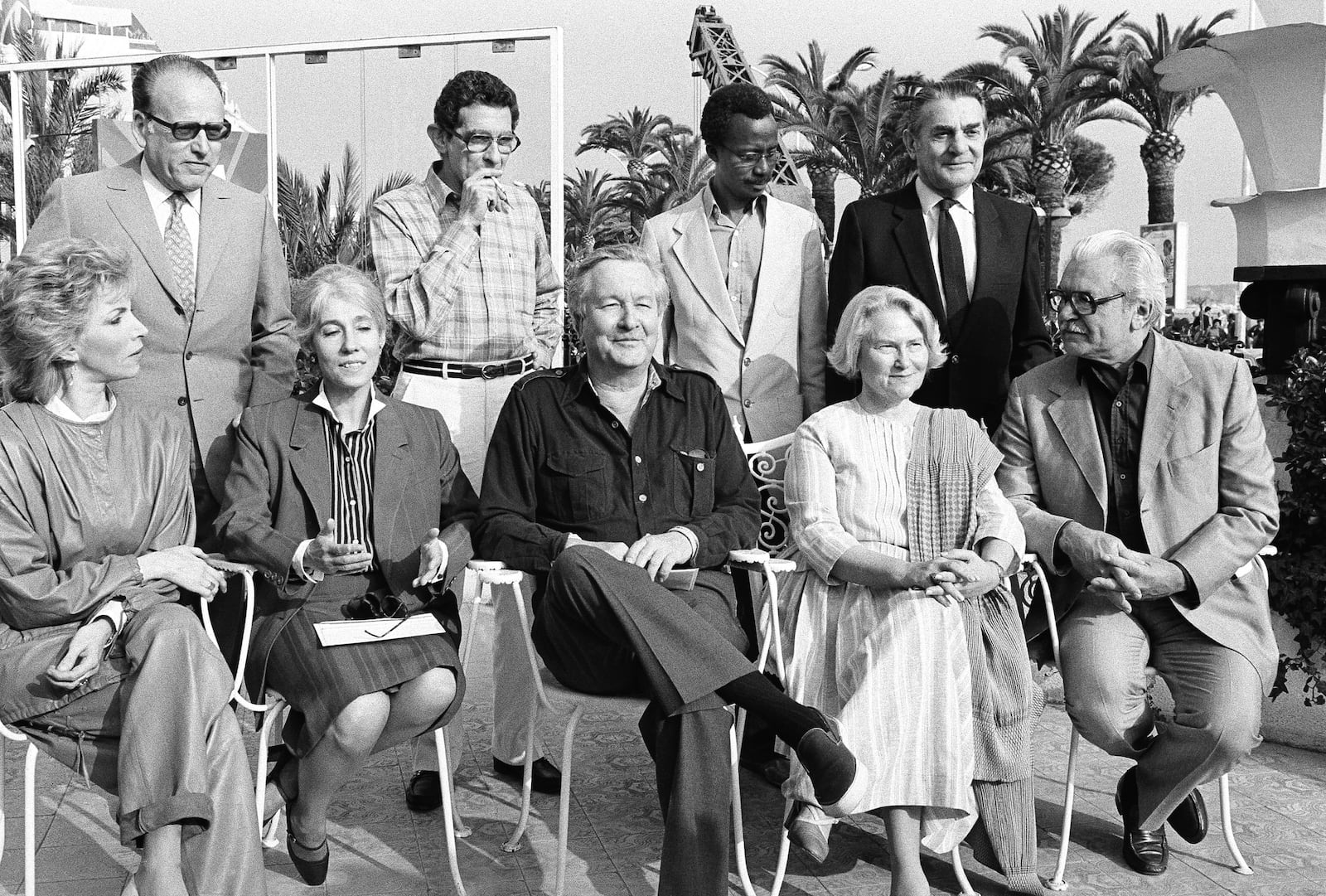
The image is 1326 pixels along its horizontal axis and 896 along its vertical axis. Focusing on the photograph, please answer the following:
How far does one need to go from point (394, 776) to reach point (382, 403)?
4.56ft

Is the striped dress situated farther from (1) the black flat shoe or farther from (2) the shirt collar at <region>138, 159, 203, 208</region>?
(2) the shirt collar at <region>138, 159, 203, 208</region>

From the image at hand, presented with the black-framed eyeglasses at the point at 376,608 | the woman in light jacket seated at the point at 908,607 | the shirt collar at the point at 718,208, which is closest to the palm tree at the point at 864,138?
the shirt collar at the point at 718,208

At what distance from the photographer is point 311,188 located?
9.31 m

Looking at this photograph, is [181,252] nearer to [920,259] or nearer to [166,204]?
[166,204]

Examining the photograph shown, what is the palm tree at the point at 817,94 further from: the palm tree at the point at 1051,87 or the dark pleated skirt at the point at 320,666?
Answer: the dark pleated skirt at the point at 320,666

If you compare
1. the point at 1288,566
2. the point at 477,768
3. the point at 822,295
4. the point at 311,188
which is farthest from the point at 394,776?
the point at 311,188

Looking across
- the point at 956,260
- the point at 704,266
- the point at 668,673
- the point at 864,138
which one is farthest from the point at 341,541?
the point at 864,138

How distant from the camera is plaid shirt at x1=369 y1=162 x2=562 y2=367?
4.15m

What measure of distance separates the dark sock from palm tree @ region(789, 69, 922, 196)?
78.6ft

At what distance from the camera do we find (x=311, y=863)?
331 centimetres

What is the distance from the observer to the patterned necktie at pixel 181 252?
3.84 metres

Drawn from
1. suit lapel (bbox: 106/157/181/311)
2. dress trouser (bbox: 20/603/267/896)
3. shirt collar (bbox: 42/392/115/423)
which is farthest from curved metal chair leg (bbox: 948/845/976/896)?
suit lapel (bbox: 106/157/181/311)

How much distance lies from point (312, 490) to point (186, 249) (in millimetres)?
912

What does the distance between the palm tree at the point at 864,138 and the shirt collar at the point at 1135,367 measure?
23.0 m
